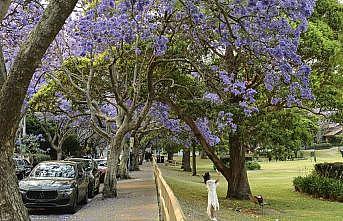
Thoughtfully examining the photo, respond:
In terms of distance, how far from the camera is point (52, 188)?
16.1 metres

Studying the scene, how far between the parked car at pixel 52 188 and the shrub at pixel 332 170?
14028 millimetres

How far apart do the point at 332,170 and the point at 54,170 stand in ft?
50.1

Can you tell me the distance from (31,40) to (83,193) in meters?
10.9

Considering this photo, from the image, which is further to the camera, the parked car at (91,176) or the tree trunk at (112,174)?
the parked car at (91,176)

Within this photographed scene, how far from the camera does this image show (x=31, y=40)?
8562mm

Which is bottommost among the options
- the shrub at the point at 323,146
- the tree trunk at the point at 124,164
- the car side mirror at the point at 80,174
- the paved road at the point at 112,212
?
the paved road at the point at 112,212

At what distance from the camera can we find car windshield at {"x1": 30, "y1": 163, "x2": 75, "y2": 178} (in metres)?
17.5

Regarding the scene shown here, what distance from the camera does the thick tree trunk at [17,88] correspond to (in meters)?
8.39

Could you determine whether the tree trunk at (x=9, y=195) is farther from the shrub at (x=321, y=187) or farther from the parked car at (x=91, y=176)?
the shrub at (x=321, y=187)

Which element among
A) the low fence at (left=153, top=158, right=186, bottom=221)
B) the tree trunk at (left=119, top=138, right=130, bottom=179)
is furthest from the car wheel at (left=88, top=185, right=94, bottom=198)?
the tree trunk at (left=119, top=138, right=130, bottom=179)

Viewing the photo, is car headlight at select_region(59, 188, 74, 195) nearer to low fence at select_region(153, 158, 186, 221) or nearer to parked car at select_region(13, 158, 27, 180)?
low fence at select_region(153, 158, 186, 221)

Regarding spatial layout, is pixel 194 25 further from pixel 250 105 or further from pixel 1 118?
pixel 1 118

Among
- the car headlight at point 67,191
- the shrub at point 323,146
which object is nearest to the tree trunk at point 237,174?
the car headlight at point 67,191

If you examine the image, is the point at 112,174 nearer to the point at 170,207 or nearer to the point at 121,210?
the point at 121,210
